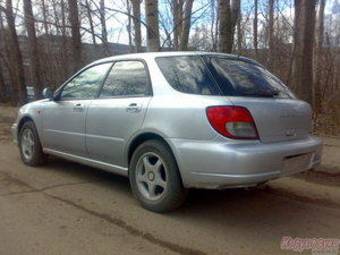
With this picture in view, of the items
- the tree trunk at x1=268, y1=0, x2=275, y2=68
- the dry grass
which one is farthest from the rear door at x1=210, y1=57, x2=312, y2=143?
the tree trunk at x1=268, y1=0, x2=275, y2=68

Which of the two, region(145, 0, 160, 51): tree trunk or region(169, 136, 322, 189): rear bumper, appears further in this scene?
region(145, 0, 160, 51): tree trunk

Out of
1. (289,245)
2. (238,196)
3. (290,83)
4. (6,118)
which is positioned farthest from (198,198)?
(6,118)

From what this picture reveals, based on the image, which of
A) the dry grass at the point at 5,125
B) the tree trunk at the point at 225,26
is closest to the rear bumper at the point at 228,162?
the tree trunk at the point at 225,26

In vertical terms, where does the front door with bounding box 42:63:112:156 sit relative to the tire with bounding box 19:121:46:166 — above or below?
above

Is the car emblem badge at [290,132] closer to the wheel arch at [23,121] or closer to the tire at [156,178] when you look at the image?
the tire at [156,178]

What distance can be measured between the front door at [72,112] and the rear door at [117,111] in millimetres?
174

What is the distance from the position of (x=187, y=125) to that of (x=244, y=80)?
804mm

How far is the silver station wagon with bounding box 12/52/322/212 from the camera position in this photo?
4.74 metres

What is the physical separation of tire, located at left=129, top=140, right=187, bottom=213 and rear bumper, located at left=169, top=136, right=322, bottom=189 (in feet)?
0.50

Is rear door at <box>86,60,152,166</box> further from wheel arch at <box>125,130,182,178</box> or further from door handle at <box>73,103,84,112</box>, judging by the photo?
door handle at <box>73,103,84,112</box>

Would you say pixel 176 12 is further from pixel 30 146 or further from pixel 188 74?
pixel 188 74

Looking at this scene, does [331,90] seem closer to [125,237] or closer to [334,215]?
[334,215]

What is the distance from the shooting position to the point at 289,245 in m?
4.53
